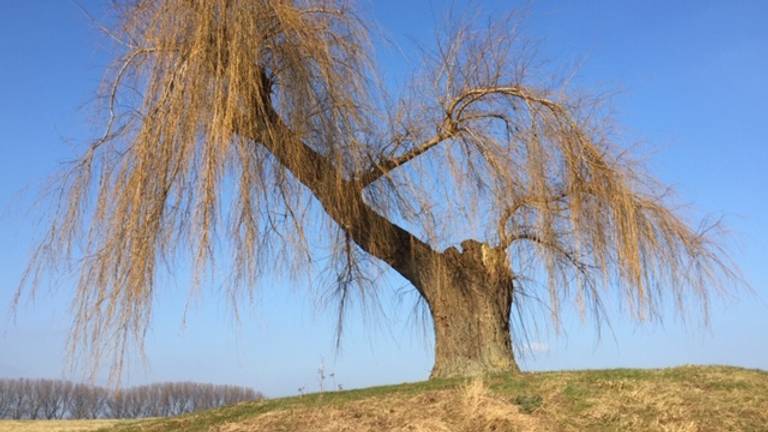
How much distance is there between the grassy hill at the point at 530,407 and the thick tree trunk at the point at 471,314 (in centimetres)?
110

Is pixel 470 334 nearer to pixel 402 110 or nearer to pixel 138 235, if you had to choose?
pixel 402 110

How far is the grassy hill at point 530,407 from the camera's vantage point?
23.1ft

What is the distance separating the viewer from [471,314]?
1042 cm

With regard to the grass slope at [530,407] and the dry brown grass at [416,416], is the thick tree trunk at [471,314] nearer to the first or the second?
the grass slope at [530,407]

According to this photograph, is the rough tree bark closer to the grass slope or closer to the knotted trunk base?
the knotted trunk base

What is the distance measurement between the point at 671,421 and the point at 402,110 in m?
4.90

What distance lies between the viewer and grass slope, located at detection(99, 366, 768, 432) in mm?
7031

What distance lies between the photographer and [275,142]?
Result: 851cm

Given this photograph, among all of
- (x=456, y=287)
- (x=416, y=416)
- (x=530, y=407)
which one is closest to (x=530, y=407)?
(x=530, y=407)

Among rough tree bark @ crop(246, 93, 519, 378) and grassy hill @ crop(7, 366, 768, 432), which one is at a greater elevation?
rough tree bark @ crop(246, 93, 519, 378)

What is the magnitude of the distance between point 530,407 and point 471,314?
3056 millimetres

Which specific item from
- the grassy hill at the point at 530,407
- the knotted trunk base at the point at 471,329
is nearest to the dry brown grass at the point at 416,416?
the grassy hill at the point at 530,407

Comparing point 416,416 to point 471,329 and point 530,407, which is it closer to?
point 530,407

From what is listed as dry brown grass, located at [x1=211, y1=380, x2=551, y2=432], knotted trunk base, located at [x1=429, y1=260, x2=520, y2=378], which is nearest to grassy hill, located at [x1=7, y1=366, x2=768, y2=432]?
dry brown grass, located at [x1=211, y1=380, x2=551, y2=432]
